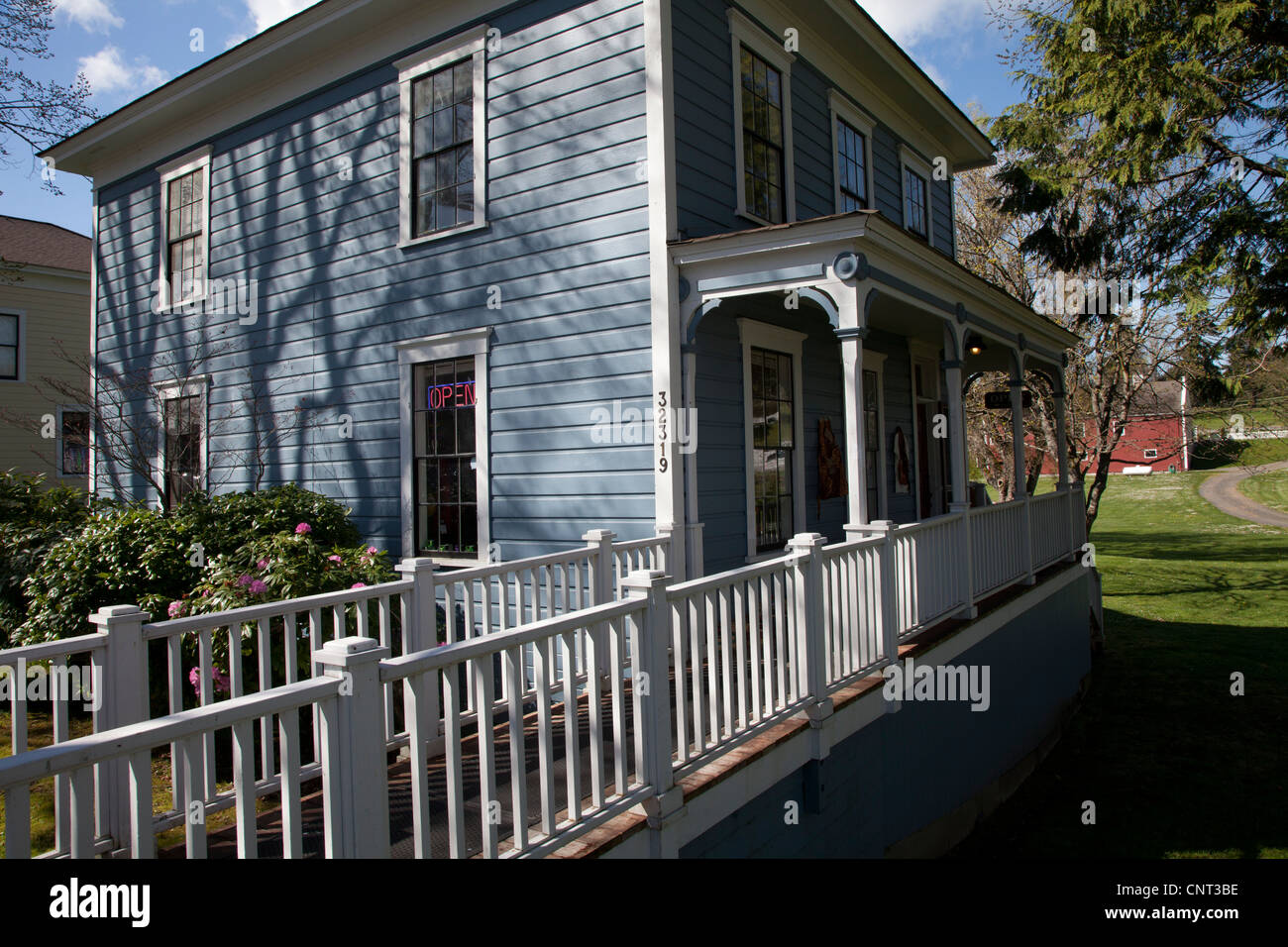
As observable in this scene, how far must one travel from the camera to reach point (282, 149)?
31.8 feet

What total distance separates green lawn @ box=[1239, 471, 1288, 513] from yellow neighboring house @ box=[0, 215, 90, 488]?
4355 centimetres

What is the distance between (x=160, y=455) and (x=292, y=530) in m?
4.68

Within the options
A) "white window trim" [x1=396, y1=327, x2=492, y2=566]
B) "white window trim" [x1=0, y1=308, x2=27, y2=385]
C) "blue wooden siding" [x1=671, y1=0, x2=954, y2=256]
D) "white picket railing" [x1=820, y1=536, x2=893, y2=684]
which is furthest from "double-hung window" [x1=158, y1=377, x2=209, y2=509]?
"white window trim" [x1=0, y1=308, x2=27, y2=385]

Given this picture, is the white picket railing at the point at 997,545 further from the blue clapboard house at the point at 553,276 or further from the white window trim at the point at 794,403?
the white window trim at the point at 794,403

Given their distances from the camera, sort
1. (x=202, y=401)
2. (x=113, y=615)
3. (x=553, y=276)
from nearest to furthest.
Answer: (x=113, y=615) → (x=553, y=276) → (x=202, y=401)

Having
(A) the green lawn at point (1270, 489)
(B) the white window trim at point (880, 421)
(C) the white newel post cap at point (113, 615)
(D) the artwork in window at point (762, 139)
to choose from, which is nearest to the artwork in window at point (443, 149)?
(D) the artwork in window at point (762, 139)

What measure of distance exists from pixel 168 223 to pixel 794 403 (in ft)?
28.8

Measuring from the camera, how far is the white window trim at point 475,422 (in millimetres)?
7809

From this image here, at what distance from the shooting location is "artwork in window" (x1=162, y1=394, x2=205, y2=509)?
1075cm

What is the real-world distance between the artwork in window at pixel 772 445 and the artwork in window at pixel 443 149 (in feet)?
10.7

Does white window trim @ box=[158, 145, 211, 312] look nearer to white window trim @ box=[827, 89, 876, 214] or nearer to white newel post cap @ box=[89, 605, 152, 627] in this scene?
white window trim @ box=[827, 89, 876, 214]

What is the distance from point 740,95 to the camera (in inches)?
300

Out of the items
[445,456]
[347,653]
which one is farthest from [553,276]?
[347,653]

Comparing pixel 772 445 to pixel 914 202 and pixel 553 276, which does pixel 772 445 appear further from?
pixel 914 202
